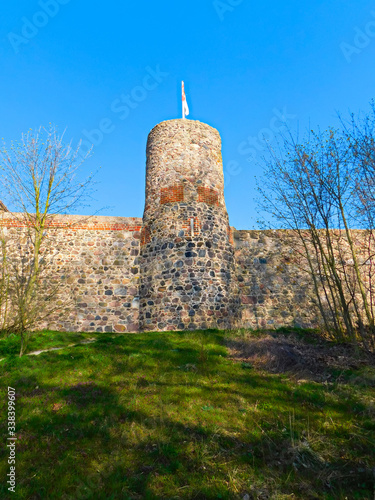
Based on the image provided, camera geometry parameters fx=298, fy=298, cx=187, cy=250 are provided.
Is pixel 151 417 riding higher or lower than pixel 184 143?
lower

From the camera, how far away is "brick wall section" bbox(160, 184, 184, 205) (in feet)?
42.6

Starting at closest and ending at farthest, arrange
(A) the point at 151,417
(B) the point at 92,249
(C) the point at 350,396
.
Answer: (A) the point at 151,417 → (C) the point at 350,396 → (B) the point at 92,249

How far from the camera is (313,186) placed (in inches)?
419

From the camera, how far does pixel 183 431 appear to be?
4.96 meters

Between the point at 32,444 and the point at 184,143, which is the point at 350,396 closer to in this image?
the point at 32,444

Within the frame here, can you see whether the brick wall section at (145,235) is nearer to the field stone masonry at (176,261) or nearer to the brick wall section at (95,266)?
the field stone masonry at (176,261)

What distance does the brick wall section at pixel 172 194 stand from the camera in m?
13.0

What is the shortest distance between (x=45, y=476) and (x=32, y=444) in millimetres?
783

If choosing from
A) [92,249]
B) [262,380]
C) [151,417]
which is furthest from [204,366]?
[92,249]

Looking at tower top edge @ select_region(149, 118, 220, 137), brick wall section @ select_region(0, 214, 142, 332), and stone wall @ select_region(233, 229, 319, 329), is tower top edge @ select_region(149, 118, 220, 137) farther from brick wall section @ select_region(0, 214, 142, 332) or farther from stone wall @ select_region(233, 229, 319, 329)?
stone wall @ select_region(233, 229, 319, 329)

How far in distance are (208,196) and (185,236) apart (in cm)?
221

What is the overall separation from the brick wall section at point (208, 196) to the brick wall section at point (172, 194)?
0.80 m

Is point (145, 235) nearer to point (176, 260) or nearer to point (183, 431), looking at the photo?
point (176, 260)

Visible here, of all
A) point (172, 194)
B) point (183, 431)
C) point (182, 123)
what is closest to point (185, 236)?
point (172, 194)
